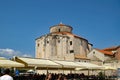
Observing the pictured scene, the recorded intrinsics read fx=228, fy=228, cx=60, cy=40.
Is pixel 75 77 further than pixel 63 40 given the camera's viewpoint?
No

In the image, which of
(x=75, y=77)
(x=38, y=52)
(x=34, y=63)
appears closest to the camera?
(x=34, y=63)

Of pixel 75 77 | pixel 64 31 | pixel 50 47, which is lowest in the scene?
pixel 75 77

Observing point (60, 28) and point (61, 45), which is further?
point (60, 28)

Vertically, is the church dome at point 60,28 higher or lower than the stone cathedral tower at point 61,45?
higher

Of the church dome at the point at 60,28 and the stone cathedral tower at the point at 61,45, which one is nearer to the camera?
the stone cathedral tower at the point at 61,45

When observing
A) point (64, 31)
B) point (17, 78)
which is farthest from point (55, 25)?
point (17, 78)

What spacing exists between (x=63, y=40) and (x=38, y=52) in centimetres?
884

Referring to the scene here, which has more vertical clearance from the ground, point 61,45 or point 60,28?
point 60,28

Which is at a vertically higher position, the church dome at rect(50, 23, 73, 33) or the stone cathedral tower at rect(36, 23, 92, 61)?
the church dome at rect(50, 23, 73, 33)

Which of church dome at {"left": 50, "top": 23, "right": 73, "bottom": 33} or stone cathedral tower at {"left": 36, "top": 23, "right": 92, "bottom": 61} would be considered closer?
stone cathedral tower at {"left": 36, "top": 23, "right": 92, "bottom": 61}

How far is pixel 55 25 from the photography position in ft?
222

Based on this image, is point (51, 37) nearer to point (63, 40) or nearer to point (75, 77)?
point (63, 40)

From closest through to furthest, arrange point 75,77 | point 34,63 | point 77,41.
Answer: point 34,63 < point 75,77 < point 77,41

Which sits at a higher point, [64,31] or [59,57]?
[64,31]
